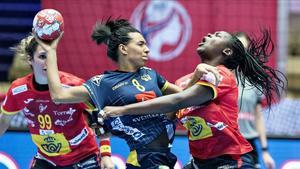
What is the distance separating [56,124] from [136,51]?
990 millimetres

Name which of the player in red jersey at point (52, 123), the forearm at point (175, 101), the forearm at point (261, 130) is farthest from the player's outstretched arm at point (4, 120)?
the forearm at point (261, 130)

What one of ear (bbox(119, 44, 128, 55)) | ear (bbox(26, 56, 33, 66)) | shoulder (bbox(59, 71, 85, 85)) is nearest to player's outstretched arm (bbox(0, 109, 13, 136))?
ear (bbox(26, 56, 33, 66))

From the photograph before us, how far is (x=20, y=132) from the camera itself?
27.0 ft

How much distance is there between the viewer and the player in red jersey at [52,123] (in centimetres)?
653

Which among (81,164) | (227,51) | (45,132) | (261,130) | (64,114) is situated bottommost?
(261,130)

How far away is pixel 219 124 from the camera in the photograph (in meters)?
5.84

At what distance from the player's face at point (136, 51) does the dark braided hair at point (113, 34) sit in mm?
42

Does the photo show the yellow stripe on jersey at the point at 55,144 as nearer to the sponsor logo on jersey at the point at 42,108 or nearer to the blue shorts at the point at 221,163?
the sponsor logo on jersey at the point at 42,108

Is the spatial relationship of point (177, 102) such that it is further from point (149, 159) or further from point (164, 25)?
point (164, 25)

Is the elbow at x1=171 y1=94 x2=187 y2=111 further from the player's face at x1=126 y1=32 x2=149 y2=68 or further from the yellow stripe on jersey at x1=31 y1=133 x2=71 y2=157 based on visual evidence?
the yellow stripe on jersey at x1=31 y1=133 x2=71 y2=157

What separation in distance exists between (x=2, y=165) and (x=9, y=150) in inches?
6.4

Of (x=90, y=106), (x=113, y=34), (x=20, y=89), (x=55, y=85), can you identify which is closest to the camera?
(x=55, y=85)

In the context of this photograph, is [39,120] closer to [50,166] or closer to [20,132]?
[50,166]

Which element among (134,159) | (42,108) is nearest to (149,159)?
(134,159)
